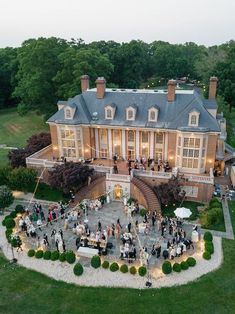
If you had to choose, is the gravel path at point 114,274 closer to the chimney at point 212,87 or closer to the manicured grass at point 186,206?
the manicured grass at point 186,206

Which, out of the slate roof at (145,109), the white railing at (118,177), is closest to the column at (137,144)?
the slate roof at (145,109)

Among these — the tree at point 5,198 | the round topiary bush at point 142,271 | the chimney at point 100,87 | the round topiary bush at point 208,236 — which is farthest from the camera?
the chimney at point 100,87

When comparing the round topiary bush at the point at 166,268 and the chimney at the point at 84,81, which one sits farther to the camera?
the chimney at the point at 84,81

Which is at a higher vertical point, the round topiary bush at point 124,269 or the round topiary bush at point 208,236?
the round topiary bush at point 208,236

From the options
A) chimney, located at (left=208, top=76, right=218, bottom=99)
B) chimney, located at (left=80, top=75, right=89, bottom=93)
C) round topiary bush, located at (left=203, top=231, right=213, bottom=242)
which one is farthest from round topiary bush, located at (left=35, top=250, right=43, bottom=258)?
chimney, located at (left=208, top=76, right=218, bottom=99)

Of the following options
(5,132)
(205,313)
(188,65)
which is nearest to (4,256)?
(205,313)
